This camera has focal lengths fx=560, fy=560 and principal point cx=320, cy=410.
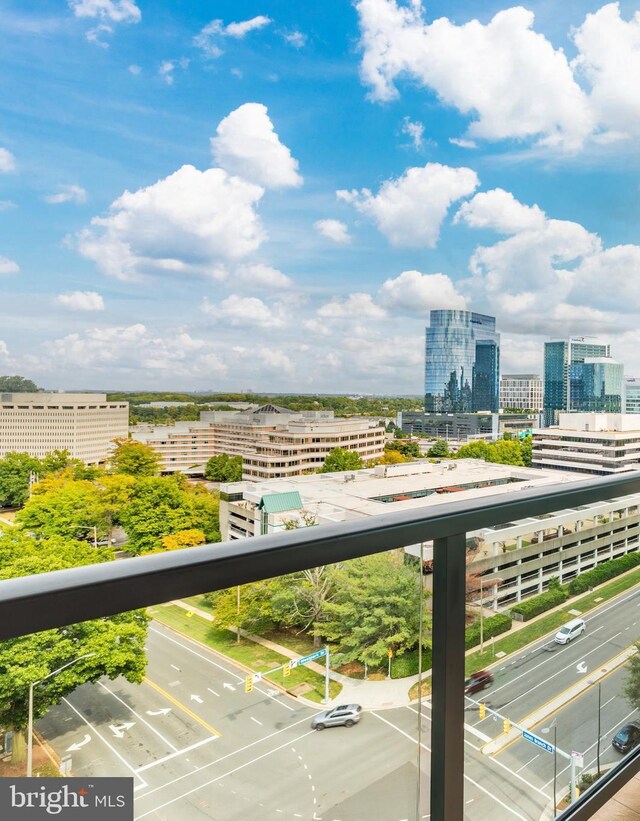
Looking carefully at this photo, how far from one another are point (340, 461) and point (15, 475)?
107 inches

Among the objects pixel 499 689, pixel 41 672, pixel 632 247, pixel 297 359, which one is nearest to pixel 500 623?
pixel 499 689

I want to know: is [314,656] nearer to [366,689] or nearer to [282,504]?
[366,689]

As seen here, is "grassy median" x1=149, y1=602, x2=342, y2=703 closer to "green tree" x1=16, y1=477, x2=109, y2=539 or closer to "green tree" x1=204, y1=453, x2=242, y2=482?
"green tree" x1=16, y1=477, x2=109, y2=539

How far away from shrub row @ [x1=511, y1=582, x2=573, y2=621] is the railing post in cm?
23

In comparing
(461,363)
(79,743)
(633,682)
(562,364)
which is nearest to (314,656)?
(79,743)

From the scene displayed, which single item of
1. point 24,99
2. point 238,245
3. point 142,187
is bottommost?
point 238,245

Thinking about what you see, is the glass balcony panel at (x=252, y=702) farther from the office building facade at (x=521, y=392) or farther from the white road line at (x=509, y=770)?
the office building facade at (x=521, y=392)

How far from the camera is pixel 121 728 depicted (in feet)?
2.15

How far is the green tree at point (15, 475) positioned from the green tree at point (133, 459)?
59 cm

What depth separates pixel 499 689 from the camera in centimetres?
109

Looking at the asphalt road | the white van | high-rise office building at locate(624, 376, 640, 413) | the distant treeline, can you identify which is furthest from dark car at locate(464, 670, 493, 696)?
high-rise office building at locate(624, 376, 640, 413)

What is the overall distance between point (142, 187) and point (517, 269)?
498 cm

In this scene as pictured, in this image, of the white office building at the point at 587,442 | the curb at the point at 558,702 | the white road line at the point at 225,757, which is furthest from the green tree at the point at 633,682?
the white office building at the point at 587,442

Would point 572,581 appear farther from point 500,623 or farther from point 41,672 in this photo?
point 41,672
